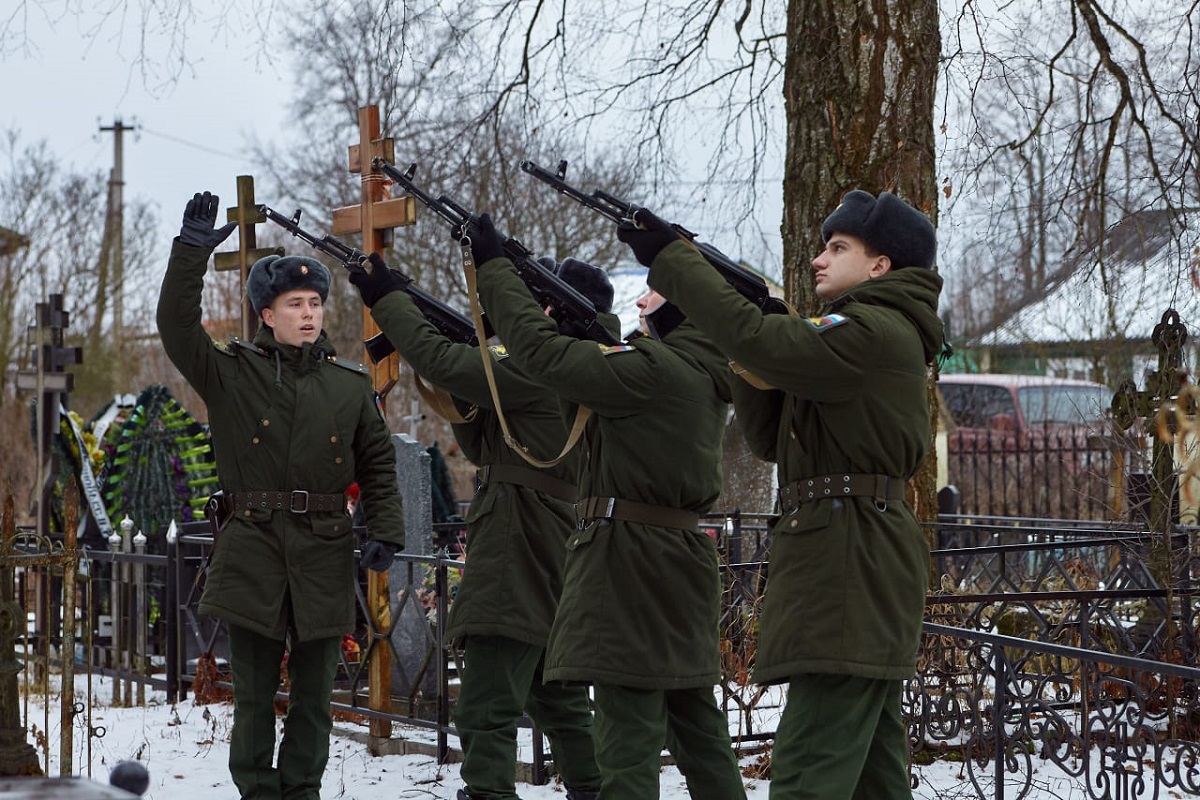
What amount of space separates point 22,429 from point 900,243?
2114 cm

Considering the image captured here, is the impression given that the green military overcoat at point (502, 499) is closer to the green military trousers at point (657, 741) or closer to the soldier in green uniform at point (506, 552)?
the soldier in green uniform at point (506, 552)

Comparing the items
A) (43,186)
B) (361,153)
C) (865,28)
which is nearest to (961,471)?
(865,28)

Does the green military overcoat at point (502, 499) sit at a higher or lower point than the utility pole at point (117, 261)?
lower

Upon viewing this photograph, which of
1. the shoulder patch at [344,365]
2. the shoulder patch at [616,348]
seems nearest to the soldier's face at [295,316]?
the shoulder patch at [344,365]

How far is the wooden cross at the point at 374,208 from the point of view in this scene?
21.0ft

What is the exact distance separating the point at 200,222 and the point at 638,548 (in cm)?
169

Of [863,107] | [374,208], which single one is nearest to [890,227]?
[374,208]

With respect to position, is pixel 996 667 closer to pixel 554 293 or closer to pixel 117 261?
pixel 554 293

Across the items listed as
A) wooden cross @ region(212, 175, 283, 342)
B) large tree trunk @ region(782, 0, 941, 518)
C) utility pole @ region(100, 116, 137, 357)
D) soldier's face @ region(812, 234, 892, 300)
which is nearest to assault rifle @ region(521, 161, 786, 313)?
soldier's face @ region(812, 234, 892, 300)

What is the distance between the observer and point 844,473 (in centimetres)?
342

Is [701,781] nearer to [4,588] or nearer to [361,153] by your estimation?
[4,588]

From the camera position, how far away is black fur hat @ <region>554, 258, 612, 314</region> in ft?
15.3

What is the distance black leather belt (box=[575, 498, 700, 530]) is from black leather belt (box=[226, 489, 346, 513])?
3.62 ft

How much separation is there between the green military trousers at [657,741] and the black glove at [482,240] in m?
1.20
